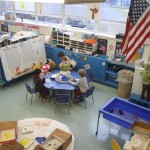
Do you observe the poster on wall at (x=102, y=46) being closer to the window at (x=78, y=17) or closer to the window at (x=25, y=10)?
the window at (x=78, y=17)

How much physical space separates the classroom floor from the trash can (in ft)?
1.03

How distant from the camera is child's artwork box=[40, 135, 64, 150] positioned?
2.89 metres

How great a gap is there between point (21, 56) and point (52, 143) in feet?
13.3

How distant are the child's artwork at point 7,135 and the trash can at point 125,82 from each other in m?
3.50

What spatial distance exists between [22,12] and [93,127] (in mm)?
6001

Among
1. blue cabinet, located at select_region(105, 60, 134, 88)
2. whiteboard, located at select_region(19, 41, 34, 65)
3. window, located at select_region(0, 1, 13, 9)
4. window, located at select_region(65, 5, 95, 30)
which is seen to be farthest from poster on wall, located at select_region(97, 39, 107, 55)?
window, located at select_region(0, 1, 13, 9)

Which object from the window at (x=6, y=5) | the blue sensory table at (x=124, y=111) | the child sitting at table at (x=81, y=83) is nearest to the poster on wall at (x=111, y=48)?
the child sitting at table at (x=81, y=83)

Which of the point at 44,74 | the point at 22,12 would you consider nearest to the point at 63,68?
the point at 44,74

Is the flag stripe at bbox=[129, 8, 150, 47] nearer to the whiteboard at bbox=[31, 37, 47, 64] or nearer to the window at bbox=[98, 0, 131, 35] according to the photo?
the window at bbox=[98, 0, 131, 35]

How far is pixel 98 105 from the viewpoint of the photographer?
5.55m

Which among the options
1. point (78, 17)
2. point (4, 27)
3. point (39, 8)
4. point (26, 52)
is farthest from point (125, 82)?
point (4, 27)

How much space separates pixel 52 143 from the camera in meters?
3.00

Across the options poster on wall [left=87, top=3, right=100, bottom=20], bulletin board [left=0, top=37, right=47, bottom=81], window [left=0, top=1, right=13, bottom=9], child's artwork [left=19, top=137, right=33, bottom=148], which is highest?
window [left=0, top=1, right=13, bottom=9]

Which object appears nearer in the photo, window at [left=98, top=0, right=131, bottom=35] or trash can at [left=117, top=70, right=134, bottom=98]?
trash can at [left=117, top=70, right=134, bottom=98]
